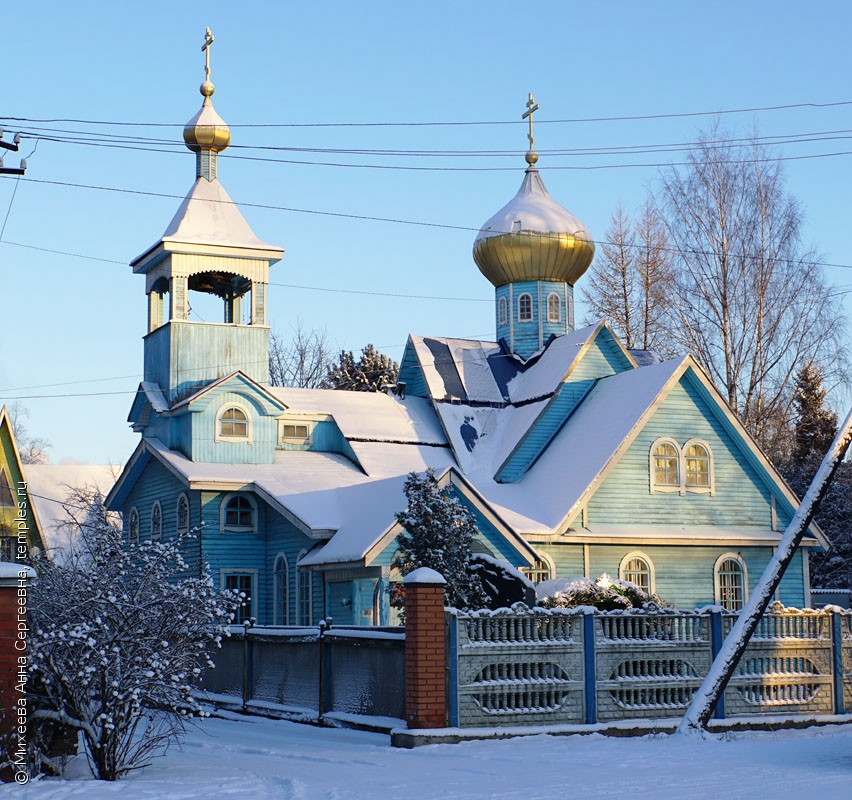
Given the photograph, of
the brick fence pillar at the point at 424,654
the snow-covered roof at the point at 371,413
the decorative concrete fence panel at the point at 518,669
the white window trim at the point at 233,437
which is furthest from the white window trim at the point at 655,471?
the brick fence pillar at the point at 424,654

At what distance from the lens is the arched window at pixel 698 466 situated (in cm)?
2802

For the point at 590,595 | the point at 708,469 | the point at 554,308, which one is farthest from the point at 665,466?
the point at 590,595

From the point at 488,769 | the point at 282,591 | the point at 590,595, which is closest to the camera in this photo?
the point at 488,769

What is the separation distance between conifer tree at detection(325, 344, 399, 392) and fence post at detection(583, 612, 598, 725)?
32146mm

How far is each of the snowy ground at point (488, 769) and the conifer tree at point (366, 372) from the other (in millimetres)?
32666

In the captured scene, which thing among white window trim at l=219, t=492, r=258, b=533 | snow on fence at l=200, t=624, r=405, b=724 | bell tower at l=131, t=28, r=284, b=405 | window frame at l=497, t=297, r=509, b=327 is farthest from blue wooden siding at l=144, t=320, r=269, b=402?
snow on fence at l=200, t=624, r=405, b=724

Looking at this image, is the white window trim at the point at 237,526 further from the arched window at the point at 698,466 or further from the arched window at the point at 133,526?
the arched window at the point at 698,466

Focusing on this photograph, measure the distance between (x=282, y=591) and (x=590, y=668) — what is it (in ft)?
42.0

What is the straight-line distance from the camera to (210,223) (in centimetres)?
3025

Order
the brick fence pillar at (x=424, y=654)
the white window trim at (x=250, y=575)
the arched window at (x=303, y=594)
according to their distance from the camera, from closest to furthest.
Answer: the brick fence pillar at (x=424, y=654) → the arched window at (x=303, y=594) → the white window trim at (x=250, y=575)

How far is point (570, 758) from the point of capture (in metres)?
12.6

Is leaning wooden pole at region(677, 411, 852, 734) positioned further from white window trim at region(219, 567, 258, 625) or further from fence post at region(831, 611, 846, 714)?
white window trim at region(219, 567, 258, 625)

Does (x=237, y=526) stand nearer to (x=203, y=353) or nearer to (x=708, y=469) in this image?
(x=203, y=353)

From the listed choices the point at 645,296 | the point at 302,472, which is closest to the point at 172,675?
the point at 302,472
